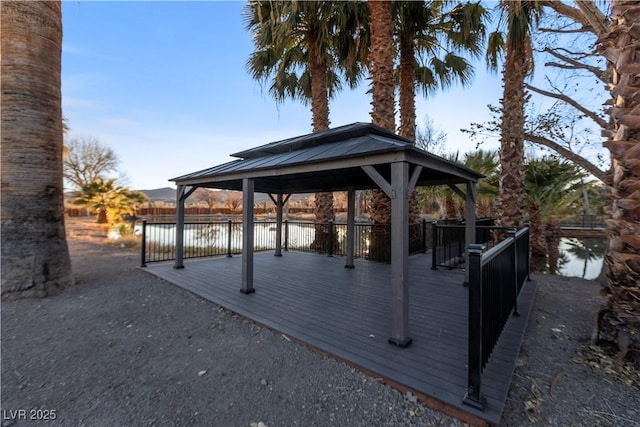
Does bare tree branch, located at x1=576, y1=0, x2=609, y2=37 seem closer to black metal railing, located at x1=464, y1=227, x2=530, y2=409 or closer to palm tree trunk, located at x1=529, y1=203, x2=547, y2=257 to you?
black metal railing, located at x1=464, y1=227, x2=530, y2=409

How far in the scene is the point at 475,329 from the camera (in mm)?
2031

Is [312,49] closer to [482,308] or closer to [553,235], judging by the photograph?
[482,308]

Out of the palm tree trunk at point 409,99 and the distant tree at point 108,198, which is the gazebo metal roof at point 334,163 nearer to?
the palm tree trunk at point 409,99

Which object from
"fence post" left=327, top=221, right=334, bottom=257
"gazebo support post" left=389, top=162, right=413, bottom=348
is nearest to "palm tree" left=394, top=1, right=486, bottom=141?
"fence post" left=327, top=221, right=334, bottom=257

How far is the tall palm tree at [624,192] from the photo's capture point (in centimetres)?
270

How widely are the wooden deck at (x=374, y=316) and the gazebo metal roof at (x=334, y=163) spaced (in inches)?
81.5

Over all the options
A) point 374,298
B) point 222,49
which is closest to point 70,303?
point 374,298

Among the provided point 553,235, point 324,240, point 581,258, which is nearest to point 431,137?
point 553,235

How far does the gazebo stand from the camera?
3023mm

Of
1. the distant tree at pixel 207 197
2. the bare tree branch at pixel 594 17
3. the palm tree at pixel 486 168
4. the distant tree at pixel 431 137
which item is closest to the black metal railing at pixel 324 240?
the palm tree at pixel 486 168

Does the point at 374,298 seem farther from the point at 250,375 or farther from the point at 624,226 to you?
the point at 624,226

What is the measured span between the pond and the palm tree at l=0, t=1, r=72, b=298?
12.7 m

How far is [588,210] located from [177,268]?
A: 2822 centimetres

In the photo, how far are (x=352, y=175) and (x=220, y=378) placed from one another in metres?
4.51
